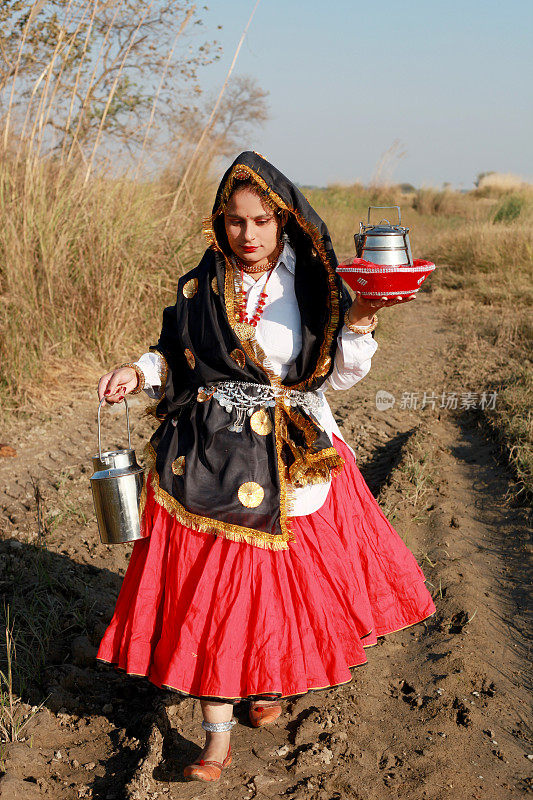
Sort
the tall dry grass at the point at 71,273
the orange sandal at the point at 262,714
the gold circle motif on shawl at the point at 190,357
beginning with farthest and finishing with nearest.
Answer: the tall dry grass at the point at 71,273, the orange sandal at the point at 262,714, the gold circle motif on shawl at the point at 190,357

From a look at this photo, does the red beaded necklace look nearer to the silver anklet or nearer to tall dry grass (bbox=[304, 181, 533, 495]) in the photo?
tall dry grass (bbox=[304, 181, 533, 495])

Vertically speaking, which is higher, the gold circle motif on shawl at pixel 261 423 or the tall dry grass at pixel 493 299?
the gold circle motif on shawl at pixel 261 423

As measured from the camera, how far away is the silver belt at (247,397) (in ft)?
7.04

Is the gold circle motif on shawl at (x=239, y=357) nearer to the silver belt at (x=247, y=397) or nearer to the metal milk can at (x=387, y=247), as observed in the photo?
the silver belt at (x=247, y=397)

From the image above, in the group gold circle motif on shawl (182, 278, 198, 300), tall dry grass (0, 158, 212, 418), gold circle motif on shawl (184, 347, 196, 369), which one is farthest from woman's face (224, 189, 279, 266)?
tall dry grass (0, 158, 212, 418)

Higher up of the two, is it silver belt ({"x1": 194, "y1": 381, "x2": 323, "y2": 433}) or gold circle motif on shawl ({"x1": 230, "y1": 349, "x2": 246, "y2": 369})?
gold circle motif on shawl ({"x1": 230, "y1": 349, "x2": 246, "y2": 369})

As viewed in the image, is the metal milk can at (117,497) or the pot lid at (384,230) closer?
the pot lid at (384,230)

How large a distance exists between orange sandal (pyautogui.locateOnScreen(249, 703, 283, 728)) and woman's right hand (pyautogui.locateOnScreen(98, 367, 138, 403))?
1071 mm

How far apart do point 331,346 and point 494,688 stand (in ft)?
4.23

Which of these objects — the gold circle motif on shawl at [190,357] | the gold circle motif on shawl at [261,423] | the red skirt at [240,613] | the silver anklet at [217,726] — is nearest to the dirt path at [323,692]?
the silver anklet at [217,726]

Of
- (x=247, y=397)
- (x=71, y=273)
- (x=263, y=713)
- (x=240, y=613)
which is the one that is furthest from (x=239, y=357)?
(x=71, y=273)

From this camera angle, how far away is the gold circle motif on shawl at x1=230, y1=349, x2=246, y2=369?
7.06 feet

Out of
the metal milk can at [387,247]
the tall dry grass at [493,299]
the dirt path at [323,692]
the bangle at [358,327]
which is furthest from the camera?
the tall dry grass at [493,299]

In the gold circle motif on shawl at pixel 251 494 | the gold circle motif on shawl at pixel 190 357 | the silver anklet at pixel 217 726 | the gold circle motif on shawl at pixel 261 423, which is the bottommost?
the silver anklet at pixel 217 726
